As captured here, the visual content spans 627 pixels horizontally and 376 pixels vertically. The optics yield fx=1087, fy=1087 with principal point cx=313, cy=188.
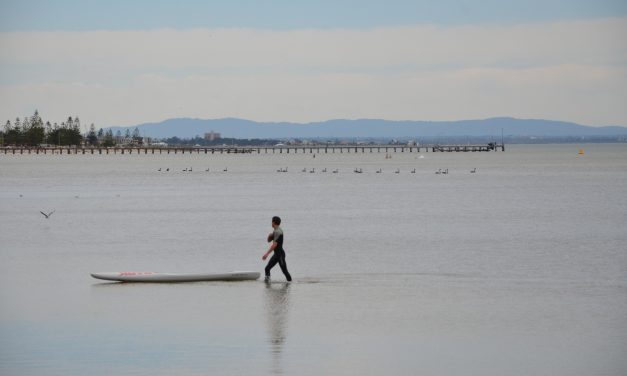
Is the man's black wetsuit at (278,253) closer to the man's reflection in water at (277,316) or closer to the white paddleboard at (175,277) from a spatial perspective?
the man's reflection in water at (277,316)

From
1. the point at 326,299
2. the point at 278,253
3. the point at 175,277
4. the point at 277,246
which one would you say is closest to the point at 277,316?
the point at 326,299

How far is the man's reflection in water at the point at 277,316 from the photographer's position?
22625 mm

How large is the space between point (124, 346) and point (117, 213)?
1964 inches

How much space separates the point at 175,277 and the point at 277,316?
7275mm

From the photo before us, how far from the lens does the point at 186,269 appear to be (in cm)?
3853

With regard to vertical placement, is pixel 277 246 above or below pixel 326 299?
above

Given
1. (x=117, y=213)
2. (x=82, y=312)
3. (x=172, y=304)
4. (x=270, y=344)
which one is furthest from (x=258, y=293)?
(x=117, y=213)

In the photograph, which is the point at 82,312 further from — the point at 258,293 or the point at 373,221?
the point at 373,221

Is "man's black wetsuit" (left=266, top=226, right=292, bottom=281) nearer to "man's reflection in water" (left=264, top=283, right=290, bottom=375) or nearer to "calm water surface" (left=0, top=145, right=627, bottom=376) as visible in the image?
"man's reflection in water" (left=264, top=283, right=290, bottom=375)

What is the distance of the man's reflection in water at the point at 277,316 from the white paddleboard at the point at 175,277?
125 cm

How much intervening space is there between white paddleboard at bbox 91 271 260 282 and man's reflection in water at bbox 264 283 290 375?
1.25 m

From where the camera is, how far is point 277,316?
27422 millimetres

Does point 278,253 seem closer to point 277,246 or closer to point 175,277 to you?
point 277,246

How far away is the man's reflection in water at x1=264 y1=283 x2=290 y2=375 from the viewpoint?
22.6 m
